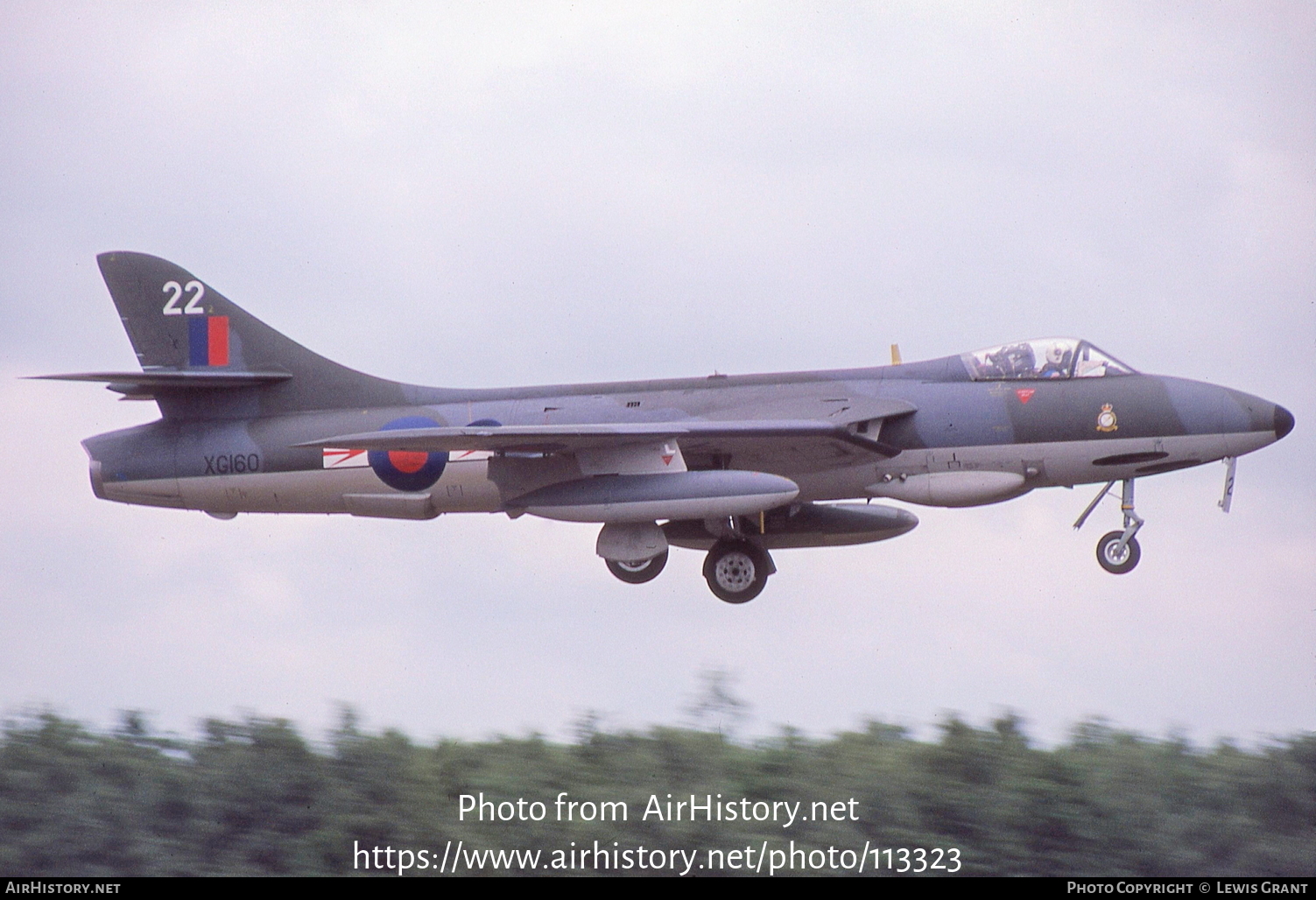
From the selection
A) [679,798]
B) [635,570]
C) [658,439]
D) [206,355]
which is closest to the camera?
[679,798]

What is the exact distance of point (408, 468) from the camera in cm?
1524

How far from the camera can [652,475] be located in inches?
561

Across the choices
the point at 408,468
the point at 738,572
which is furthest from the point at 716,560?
the point at 408,468

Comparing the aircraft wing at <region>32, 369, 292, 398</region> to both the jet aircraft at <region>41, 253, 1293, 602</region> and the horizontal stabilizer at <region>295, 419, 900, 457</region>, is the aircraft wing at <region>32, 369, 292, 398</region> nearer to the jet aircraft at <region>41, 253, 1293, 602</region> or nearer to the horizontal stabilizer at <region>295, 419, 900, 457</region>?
the jet aircraft at <region>41, 253, 1293, 602</region>

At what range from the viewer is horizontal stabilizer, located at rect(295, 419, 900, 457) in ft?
45.4

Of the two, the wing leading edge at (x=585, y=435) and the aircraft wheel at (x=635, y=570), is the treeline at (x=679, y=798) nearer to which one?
the wing leading edge at (x=585, y=435)

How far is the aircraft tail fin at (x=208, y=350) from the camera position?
Answer: 1611cm

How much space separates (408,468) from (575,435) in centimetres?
229

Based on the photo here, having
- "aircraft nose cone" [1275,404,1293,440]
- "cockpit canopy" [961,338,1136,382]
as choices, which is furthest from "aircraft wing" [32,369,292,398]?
"aircraft nose cone" [1275,404,1293,440]

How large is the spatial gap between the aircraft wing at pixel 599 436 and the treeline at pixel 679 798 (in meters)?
3.57


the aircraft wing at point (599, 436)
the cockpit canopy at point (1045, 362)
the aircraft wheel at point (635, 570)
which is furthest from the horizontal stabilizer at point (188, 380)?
the cockpit canopy at point (1045, 362)

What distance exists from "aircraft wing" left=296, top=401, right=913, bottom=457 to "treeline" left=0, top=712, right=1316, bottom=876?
11.7 feet

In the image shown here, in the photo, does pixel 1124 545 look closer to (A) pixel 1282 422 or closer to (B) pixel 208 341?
(A) pixel 1282 422
